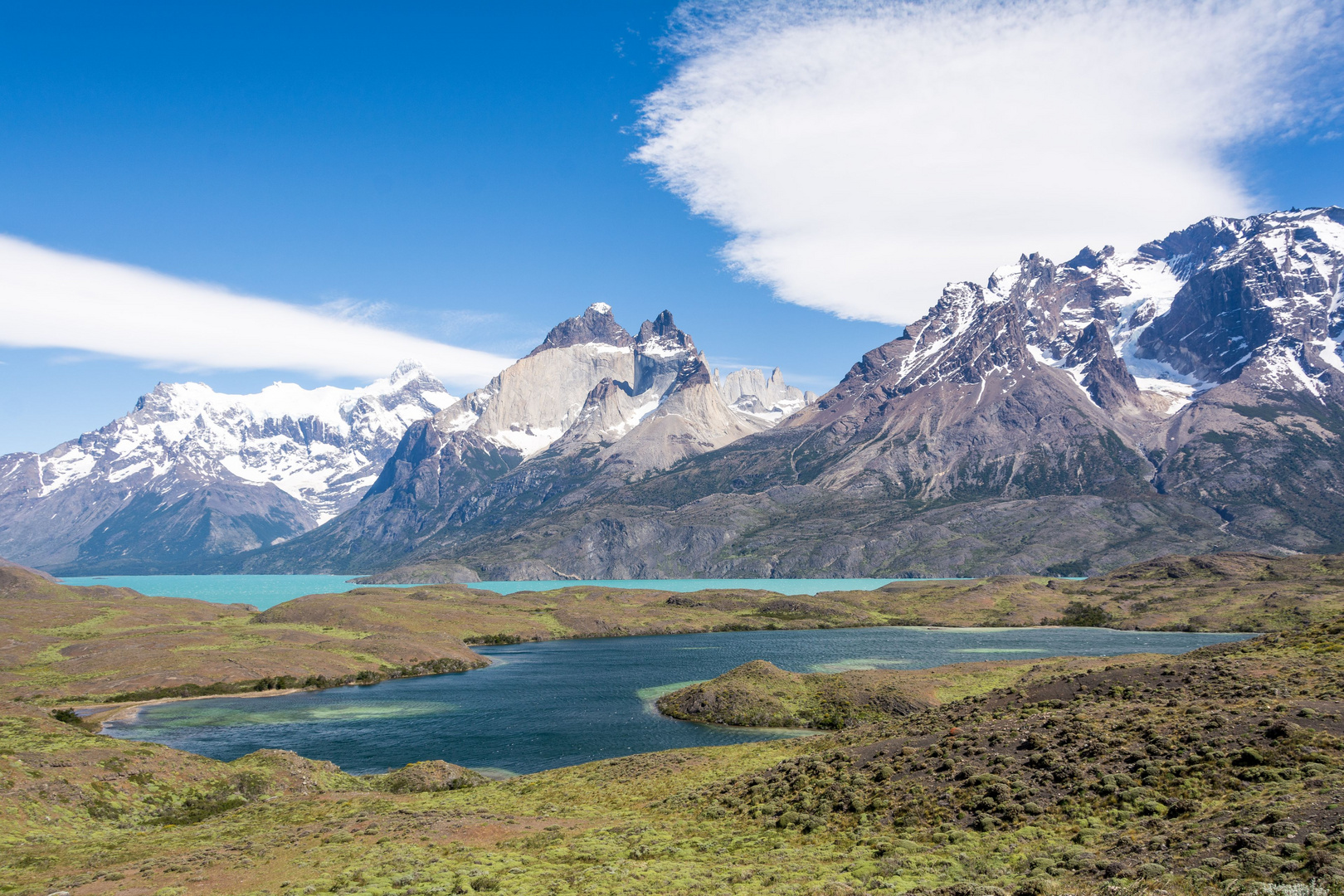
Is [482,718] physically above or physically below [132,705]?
above

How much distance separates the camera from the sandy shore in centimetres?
11631

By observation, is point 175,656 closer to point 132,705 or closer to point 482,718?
point 132,705

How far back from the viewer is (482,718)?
391 ft

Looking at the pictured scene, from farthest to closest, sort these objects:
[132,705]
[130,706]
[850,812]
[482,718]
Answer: [132,705] → [130,706] → [482,718] → [850,812]

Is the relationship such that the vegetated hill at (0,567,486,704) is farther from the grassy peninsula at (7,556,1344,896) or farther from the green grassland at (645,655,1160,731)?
the green grassland at (645,655,1160,731)

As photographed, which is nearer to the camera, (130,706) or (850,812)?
(850,812)

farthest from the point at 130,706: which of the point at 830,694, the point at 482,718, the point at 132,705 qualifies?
the point at 830,694

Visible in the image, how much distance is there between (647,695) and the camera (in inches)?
5384

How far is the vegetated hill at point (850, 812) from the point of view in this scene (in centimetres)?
3434

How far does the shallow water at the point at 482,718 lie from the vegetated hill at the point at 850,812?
2267 centimetres

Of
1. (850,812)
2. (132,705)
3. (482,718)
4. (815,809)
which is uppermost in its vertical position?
(850,812)

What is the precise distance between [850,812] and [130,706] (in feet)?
413

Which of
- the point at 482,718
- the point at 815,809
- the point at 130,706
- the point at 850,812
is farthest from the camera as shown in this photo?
the point at 130,706

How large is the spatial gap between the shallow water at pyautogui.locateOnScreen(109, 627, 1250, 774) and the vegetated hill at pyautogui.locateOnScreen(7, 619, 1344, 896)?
2267 centimetres
